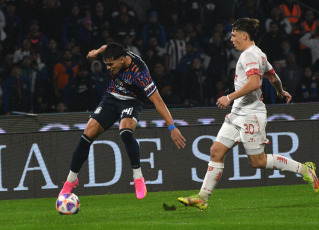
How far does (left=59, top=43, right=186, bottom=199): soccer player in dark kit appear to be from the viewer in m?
8.09

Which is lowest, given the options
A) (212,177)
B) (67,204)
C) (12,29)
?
(67,204)

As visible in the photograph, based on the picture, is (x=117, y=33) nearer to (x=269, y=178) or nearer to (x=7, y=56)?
(x=7, y=56)

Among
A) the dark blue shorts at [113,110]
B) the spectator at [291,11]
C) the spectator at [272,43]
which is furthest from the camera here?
the spectator at [291,11]

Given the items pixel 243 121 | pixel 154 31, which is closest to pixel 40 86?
pixel 154 31

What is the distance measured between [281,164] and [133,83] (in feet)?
5.79

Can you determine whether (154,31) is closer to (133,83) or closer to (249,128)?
(133,83)

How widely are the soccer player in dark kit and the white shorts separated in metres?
0.72

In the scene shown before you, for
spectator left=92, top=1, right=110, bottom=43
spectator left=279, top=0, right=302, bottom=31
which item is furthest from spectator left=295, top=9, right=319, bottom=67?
spectator left=92, top=1, right=110, bottom=43

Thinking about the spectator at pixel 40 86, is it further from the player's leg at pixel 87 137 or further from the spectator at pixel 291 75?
the player's leg at pixel 87 137

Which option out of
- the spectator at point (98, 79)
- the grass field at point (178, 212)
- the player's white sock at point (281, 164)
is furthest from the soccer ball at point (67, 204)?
the spectator at point (98, 79)

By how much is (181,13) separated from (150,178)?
6.12 meters

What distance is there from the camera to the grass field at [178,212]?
6895mm

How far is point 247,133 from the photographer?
7922 millimetres

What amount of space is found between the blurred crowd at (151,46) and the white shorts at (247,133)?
616 centimetres
